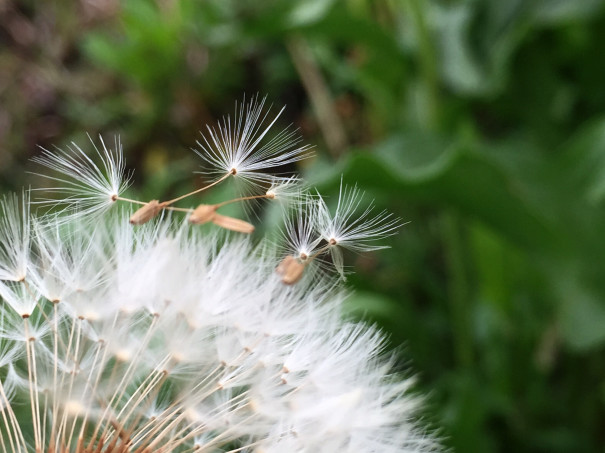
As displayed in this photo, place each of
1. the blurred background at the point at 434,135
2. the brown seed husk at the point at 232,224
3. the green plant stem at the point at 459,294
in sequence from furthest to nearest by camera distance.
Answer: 1. the green plant stem at the point at 459,294
2. the blurred background at the point at 434,135
3. the brown seed husk at the point at 232,224

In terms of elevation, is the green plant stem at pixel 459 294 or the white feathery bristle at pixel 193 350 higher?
the green plant stem at pixel 459 294

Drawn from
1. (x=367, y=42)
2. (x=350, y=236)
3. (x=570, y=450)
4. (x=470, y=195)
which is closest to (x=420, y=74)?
(x=367, y=42)

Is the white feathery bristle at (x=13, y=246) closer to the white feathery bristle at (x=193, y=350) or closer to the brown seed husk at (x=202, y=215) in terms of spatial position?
the white feathery bristle at (x=193, y=350)

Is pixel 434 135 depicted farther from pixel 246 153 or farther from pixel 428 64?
pixel 246 153

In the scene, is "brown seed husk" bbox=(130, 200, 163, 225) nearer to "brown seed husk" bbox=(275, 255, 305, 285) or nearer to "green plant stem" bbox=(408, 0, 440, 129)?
"brown seed husk" bbox=(275, 255, 305, 285)

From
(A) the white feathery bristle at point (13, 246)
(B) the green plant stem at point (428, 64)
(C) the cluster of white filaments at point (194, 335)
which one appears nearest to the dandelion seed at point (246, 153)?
(C) the cluster of white filaments at point (194, 335)

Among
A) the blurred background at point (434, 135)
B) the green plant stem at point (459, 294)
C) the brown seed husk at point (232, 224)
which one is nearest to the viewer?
the brown seed husk at point (232, 224)

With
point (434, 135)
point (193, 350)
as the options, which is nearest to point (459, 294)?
point (434, 135)

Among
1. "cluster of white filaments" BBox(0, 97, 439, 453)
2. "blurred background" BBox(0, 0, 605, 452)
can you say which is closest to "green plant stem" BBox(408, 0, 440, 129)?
"blurred background" BBox(0, 0, 605, 452)
